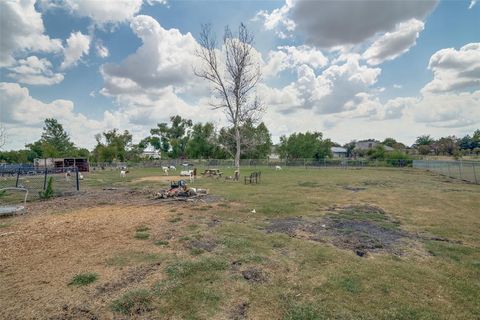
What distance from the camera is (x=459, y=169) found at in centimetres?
2309

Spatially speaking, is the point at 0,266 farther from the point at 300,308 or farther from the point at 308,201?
the point at 308,201

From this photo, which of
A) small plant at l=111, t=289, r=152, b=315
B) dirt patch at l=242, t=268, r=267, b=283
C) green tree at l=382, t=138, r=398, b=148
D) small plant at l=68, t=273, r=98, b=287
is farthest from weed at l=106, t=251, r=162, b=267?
green tree at l=382, t=138, r=398, b=148

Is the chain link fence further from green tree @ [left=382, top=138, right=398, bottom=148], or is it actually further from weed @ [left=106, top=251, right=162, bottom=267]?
green tree @ [left=382, top=138, right=398, bottom=148]

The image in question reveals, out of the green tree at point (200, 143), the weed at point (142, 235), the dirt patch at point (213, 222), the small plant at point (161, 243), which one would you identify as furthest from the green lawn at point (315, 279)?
the green tree at point (200, 143)

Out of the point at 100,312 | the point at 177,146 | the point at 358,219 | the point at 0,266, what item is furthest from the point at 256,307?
the point at 177,146

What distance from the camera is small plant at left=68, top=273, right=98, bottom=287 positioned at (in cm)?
410

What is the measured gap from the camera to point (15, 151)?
62250 mm

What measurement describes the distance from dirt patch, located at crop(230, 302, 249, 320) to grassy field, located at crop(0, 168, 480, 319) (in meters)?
0.01

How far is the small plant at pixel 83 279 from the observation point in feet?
13.5

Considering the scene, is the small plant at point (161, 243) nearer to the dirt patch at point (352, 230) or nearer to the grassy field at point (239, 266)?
the grassy field at point (239, 266)

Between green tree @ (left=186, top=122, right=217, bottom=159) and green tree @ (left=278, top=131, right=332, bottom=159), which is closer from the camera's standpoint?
green tree @ (left=278, top=131, right=332, bottom=159)

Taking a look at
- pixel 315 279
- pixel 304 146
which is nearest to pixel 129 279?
pixel 315 279

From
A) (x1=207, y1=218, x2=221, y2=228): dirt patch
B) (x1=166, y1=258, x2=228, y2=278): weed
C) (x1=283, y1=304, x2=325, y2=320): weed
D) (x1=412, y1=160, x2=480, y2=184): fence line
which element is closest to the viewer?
(x1=283, y1=304, x2=325, y2=320): weed

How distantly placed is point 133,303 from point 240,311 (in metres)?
1.49
